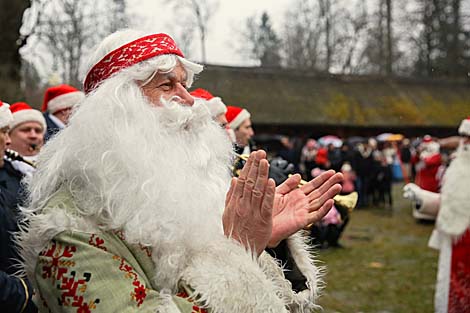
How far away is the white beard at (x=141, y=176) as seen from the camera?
1.52m

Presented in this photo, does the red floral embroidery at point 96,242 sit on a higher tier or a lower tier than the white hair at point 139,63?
lower

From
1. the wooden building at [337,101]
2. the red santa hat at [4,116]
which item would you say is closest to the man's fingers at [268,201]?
the red santa hat at [4,116]

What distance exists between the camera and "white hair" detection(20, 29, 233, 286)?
153 centimetres

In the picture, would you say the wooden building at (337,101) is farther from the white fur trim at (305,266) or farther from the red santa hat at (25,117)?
the white fur trim at (305,266)

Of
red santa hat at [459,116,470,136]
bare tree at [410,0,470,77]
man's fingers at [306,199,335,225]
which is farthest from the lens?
bare tree at [410,0,470,77]

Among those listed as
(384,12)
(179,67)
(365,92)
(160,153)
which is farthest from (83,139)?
(384,12)

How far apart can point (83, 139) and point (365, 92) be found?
2581 cm

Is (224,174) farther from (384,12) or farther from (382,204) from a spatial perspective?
(384,12)

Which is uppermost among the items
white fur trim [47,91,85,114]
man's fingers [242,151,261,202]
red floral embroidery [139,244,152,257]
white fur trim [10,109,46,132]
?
white fur trim [47,91,85,114]

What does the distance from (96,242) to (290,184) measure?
28.4 inches

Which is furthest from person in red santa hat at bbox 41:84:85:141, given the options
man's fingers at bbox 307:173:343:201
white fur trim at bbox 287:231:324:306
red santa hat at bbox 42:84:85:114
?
man's fingers at bbox 307:173:343:201

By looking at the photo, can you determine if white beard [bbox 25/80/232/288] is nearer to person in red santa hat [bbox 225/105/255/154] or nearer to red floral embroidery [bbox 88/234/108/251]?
red floral embroidery [bbox 88/234/108/251]

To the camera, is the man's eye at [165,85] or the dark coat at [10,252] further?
the dark coat at [10,252]

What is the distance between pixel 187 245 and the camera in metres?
1.57
